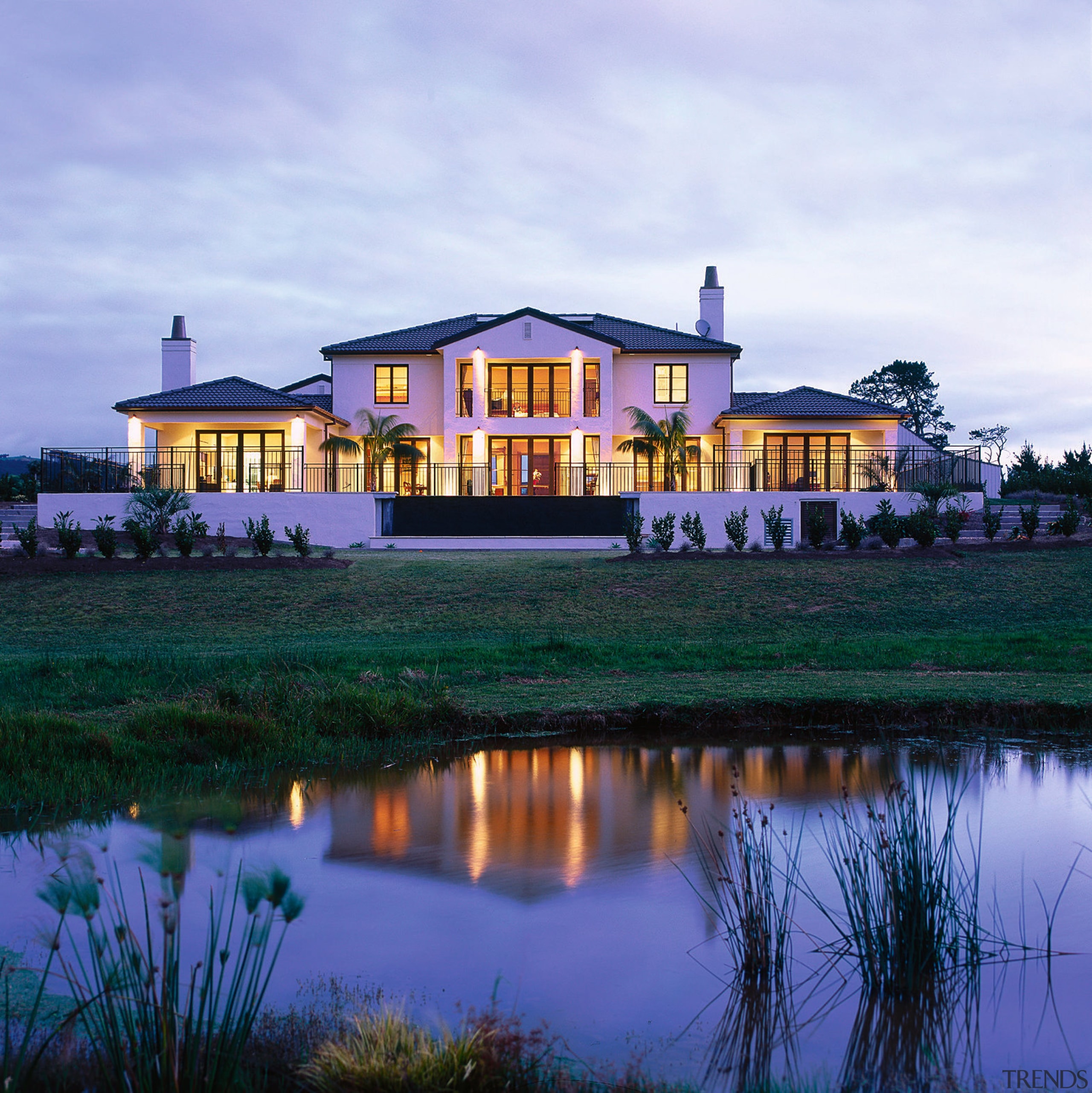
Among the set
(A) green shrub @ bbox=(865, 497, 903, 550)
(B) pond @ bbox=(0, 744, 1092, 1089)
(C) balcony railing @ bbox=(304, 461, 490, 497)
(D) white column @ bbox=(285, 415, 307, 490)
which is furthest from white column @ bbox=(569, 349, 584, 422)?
(B) pond @ bbox=(0, 744, 1092, 1089)

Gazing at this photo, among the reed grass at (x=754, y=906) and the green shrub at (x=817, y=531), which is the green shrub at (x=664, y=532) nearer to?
the green shrub at (x=817, y=531)

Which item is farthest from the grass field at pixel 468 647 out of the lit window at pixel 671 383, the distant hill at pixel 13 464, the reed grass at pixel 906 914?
the distant hill at pixel 13 464

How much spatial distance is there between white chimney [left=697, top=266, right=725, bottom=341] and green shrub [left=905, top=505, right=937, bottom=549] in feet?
58.3

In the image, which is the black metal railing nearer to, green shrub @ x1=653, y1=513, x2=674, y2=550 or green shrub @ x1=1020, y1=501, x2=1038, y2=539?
green shrub @ x1=1020, y1=501, x2=1038, y2=539

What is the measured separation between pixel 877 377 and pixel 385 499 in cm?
5077

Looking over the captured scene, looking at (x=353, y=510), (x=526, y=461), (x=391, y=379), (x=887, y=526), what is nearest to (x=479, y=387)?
(x=526, y=461)

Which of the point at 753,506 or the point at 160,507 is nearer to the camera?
the point at 160,507

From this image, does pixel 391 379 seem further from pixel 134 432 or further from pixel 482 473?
pixel 134 432

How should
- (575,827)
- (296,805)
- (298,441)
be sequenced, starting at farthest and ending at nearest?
1. (298,441)
2. (296,805)
3. (575,827)

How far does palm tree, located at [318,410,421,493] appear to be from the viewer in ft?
109

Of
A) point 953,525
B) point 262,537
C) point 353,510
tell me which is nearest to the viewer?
point 262,537

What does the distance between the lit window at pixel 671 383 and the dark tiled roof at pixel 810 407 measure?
1.78 metres

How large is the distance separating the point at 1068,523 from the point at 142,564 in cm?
1802

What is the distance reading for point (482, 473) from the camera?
1323 inches
